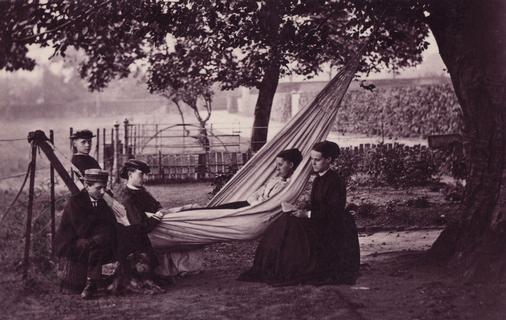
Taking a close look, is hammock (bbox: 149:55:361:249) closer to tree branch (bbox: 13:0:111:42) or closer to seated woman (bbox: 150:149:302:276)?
seated woman (bbox: 150:149:302:276)

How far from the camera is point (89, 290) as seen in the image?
4543 mm

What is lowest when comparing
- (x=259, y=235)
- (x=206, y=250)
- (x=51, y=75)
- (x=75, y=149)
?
(x=206, y=250)

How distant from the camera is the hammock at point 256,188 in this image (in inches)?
199

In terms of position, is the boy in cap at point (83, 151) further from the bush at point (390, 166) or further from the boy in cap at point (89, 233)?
the bush at point (390, 166)

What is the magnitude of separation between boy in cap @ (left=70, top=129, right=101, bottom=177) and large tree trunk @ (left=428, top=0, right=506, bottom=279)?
303cm

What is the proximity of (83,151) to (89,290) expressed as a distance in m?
1.35

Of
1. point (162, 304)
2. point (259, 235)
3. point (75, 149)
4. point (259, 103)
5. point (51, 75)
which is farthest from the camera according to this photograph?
A: point (51, 75)

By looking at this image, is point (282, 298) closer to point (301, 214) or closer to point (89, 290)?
point (301, 214)

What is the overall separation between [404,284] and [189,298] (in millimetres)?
1645

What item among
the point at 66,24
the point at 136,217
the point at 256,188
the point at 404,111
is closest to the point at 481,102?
the point at 256,188

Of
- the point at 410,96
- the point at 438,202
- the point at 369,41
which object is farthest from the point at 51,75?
the point at 369,41

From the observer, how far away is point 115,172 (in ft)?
39.6

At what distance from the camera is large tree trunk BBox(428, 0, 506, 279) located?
4871mm

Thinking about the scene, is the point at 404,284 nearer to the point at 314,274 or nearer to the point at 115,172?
the point at 314,274
